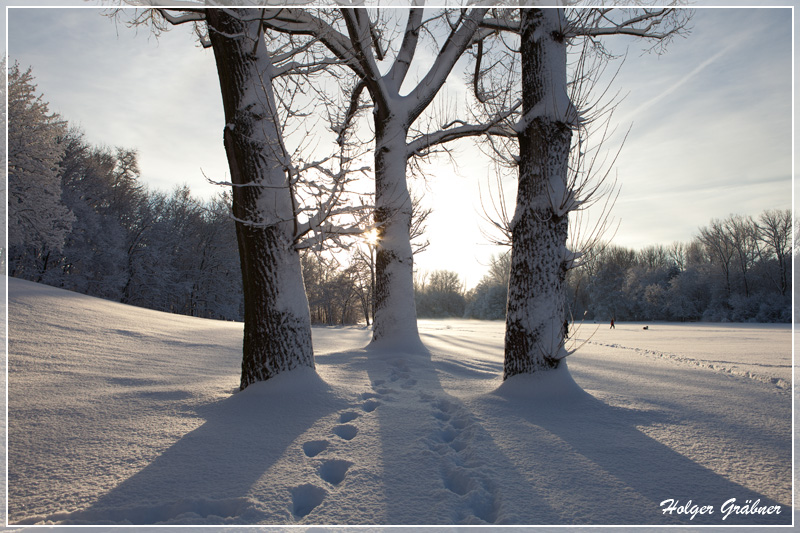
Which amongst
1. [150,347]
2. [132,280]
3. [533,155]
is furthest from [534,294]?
[132,280]

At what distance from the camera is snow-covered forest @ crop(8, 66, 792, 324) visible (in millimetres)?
16297

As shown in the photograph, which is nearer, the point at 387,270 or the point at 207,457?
the point at 207,457

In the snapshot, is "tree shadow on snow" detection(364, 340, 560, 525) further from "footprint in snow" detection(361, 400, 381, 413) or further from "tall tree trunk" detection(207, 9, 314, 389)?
"tall tree trunk" detection(207, 9, 314, 389)

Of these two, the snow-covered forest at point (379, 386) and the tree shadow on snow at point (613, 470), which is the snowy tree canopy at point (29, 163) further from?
the tree shadow on snow at point (613, 470)

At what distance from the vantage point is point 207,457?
250cm

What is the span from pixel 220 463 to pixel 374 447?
38.6 inches

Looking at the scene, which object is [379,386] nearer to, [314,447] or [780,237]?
[314,447]

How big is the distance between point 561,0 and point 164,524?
19.4 feet

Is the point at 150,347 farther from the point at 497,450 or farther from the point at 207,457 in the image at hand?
the point at 497,450

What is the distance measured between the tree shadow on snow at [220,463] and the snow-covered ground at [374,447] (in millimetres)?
11

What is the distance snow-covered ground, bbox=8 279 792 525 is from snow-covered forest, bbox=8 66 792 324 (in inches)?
448

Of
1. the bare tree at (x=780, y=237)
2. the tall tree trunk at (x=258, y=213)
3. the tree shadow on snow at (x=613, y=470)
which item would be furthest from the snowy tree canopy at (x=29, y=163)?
A: the bare tree at (x=780, y=237)

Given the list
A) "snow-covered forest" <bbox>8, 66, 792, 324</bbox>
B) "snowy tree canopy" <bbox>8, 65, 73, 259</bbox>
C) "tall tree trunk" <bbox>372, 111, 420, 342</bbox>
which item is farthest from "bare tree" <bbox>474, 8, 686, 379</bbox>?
"snowy tree canopy" <bbox>8, 65, 73, 259</bbox>

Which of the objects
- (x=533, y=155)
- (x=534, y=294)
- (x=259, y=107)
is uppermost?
(x=259, y=107)
